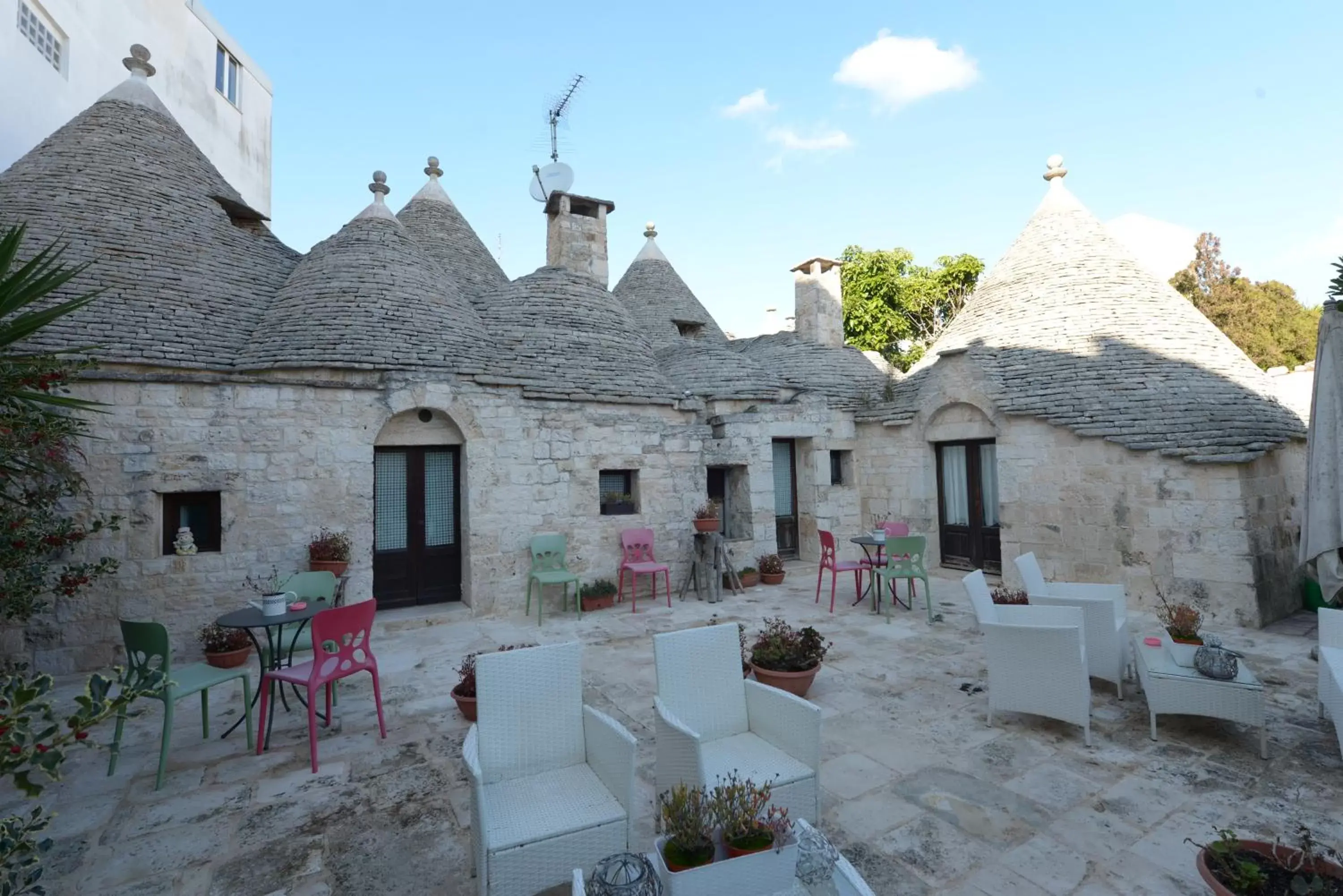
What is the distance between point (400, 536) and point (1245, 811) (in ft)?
28.0

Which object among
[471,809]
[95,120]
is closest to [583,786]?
[471,809]

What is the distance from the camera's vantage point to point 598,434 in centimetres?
911

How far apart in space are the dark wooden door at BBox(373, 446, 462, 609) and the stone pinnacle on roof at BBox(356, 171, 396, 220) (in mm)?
4394

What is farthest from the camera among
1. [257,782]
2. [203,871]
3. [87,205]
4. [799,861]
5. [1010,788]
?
[87,205]

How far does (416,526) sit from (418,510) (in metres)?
0.22

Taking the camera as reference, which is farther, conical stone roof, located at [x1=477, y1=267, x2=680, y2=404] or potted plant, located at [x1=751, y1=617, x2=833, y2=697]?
conical stone roof, located at [x1=477, y1=267, x2=680, y2=404]

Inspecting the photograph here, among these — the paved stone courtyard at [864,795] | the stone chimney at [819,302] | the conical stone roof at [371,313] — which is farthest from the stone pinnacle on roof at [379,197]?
the stone chimney at [819,302]

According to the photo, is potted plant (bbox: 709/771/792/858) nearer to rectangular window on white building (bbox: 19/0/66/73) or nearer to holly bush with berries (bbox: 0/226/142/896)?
holly bush with berries (bbox: 0/226/142/896)

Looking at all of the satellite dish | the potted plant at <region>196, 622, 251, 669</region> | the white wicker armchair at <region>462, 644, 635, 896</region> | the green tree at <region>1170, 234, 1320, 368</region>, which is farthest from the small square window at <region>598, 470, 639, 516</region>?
the green tree at <region>1170, 234, 1320, 368</region>

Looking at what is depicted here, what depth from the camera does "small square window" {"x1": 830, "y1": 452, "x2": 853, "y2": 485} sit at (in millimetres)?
11812

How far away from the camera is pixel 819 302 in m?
13.9

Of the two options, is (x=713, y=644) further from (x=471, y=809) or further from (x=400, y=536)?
(x=400, y=536)

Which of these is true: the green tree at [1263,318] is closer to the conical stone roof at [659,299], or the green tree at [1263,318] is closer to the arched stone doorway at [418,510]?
the conical stone roof at [659,299]

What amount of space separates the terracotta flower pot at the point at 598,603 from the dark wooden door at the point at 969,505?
19.4 feet
